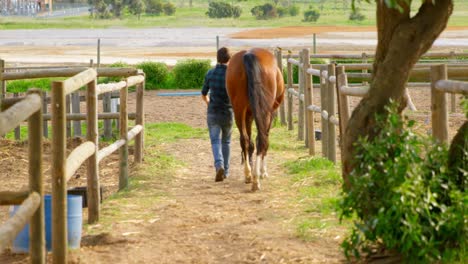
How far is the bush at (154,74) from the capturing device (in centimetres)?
2498

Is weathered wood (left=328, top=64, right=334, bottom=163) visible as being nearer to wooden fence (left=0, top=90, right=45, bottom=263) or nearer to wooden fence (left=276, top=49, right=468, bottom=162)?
wooden fence (left=276, top=49, right=468, bottom=162)

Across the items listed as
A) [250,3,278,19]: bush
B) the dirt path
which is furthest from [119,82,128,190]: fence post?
[250,3,278,19]: bush

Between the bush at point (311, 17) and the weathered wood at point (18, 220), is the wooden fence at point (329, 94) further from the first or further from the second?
the bush at point (311, 17)

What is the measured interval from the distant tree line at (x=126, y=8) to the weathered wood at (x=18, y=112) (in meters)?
78.2

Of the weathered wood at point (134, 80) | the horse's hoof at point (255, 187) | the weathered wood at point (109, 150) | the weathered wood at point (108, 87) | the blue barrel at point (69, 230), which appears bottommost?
the horse's hoof at point (255, 187)

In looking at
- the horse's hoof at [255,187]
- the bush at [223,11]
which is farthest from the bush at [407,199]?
the bush at [223,11]

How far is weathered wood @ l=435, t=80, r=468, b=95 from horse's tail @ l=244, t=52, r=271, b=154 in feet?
13.0

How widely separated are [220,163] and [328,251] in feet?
13.1

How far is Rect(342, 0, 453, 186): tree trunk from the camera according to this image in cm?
584

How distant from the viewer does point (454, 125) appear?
1528cm

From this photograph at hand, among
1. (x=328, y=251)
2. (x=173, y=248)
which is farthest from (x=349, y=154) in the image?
(x=173, y=248)

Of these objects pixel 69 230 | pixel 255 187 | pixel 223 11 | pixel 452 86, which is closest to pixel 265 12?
pixel 223 11

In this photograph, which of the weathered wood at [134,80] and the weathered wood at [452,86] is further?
the weathered wood at [134,80]

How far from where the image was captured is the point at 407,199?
207 inches
